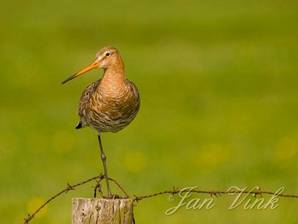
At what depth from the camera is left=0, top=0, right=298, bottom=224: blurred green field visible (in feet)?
41.0

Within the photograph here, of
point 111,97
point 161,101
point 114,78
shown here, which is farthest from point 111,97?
point 161,101

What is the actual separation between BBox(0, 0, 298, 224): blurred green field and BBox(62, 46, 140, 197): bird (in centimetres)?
247

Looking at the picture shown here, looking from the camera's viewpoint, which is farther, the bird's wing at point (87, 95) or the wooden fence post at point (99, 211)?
the bird's wing at point (87, 95)

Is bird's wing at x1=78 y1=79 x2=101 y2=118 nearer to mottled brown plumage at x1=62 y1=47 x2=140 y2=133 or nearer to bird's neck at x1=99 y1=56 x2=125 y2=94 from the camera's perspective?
mottled brown plumage at x1=62 y1=47 x2=140 y2=133

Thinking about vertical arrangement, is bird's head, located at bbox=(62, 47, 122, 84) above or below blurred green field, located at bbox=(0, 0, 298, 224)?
below

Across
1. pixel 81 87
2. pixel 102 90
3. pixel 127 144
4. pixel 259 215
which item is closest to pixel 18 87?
pixel 81 87

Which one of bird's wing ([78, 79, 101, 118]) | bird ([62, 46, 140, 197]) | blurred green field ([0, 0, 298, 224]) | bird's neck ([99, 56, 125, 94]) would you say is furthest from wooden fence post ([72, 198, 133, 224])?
blurred green field ([0, 0, 298, 224])

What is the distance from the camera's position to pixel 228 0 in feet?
106

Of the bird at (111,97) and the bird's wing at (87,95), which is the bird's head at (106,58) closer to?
the bird at (111,97)

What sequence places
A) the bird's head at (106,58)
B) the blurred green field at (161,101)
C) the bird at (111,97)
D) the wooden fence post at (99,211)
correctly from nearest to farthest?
the wooden fence post at (99,211) → the bird's head at (106,58) → the bird at (111,97) → the blurred green field at (161,101)

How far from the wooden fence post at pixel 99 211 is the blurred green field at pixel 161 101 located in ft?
14.1

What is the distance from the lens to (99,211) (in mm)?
5613

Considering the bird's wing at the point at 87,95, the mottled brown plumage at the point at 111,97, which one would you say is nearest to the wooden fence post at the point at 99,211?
the mottled brown plumage at the point at 111,97

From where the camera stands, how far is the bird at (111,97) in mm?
7355
